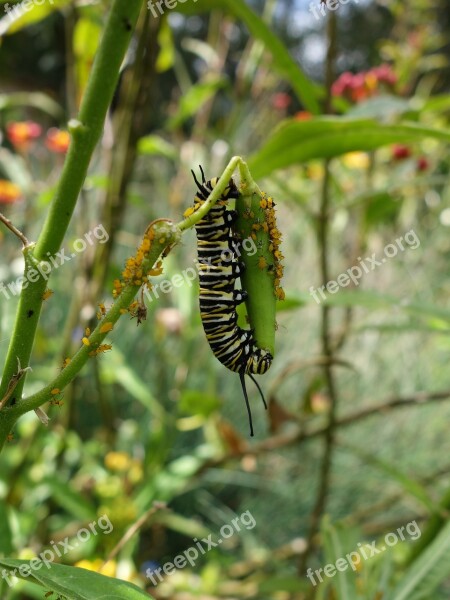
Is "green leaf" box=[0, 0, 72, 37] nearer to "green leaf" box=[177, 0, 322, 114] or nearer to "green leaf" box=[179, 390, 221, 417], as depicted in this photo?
"green leaf" box=[177, 0, 322, 114]

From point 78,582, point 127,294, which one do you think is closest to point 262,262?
point 127,294

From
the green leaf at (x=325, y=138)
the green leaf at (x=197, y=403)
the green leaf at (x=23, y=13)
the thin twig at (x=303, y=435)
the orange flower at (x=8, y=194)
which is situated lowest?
the thin twig at (x=303, y=435)

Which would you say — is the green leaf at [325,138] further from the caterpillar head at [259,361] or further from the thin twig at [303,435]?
the thin twig at [303,435]

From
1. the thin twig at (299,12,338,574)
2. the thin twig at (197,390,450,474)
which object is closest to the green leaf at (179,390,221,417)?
the thin twig at (197,390,450,474)

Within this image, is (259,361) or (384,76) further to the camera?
(384,76)

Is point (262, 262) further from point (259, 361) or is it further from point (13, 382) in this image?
point (13, 382)

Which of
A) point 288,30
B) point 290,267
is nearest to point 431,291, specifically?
point 290,267

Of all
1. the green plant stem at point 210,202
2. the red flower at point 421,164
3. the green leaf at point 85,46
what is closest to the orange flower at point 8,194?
the green leaf at point 85,46
